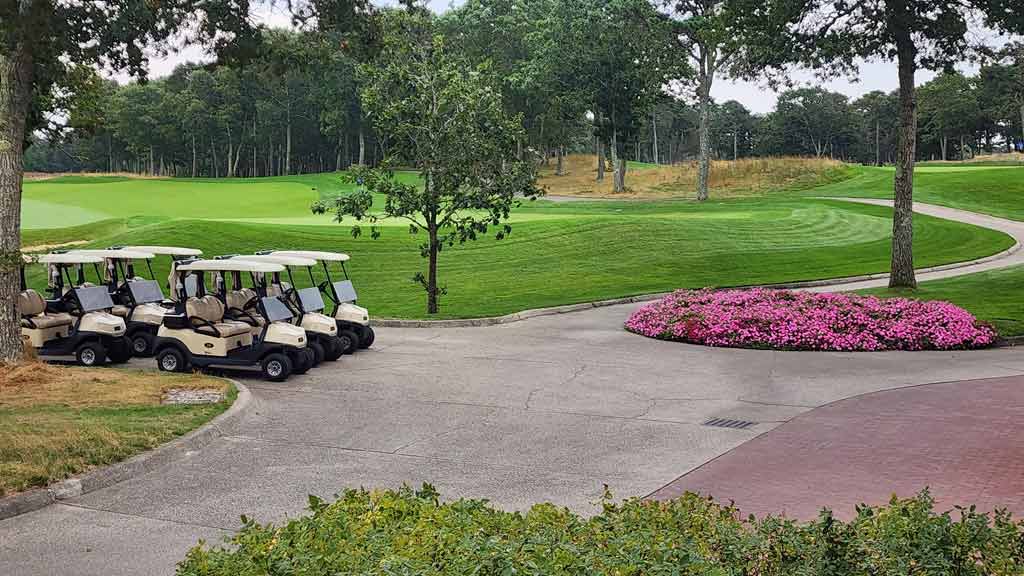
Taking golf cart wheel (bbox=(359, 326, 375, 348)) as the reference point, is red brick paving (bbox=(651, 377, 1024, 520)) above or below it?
below

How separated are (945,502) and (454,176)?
1489 centimetres

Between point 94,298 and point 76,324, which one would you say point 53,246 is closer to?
point 94,298

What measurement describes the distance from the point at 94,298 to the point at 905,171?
745 inches

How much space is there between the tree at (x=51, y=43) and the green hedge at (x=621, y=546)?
35.2 ft

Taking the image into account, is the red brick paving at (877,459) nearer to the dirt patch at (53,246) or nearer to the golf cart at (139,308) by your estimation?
the golf cart at (139,308)

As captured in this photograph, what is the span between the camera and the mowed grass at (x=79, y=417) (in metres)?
8.87

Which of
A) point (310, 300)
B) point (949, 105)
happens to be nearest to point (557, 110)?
point (949, 105)

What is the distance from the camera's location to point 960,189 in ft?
169

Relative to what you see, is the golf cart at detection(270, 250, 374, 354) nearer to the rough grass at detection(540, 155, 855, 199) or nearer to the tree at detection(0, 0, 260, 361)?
the tree at detection(0, 0, 260, 361)

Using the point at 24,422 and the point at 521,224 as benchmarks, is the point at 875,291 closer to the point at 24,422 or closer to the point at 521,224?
the point at 521,224

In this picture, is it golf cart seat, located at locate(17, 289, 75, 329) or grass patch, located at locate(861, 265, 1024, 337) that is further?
grass patch, located at locate(861, 265, 1024, 337)

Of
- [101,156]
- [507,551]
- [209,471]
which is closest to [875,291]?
[209,471]

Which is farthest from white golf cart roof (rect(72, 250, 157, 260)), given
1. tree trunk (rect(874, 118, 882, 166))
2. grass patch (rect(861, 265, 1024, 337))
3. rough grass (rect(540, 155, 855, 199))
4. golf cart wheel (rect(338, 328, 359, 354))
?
tree trunk (rect(874, 118, 882, 166))

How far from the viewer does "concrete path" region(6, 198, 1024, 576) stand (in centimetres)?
777
